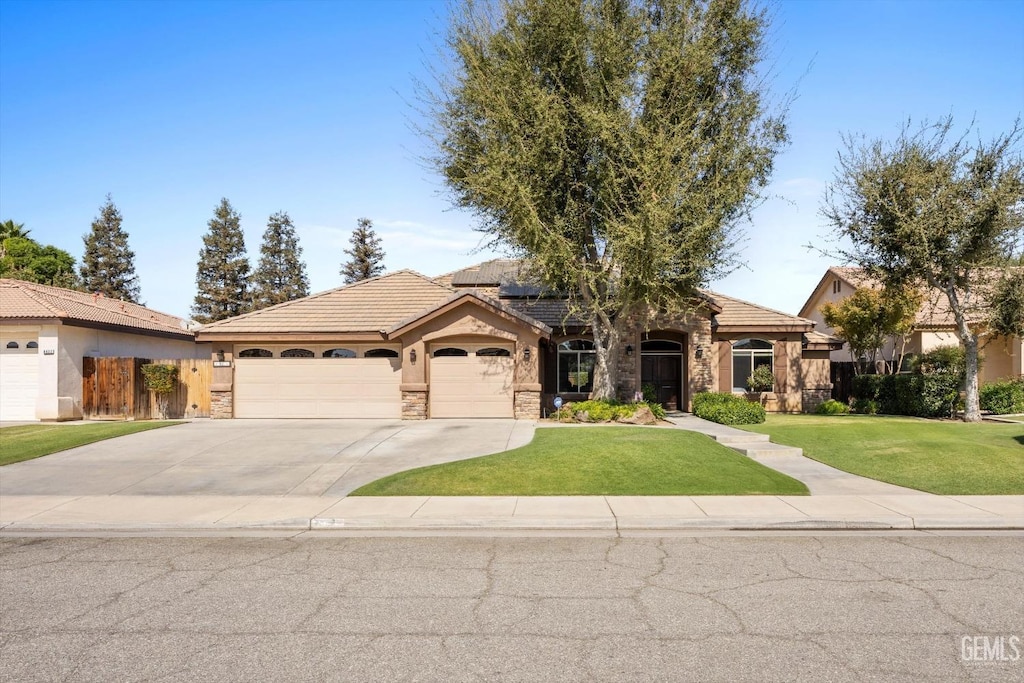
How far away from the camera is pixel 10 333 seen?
21.4 metres

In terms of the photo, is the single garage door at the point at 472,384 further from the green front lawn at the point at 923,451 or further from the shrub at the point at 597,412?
the green front lawn at the point at 923,451

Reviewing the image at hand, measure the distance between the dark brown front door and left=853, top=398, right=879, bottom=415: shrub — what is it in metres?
6.72

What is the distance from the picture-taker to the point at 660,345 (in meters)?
25.0

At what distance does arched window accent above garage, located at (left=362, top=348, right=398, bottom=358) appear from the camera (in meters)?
21.6

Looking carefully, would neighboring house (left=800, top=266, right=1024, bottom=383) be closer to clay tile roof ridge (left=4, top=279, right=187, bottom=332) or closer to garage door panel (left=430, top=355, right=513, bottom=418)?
garage door panel (left=430, top=355, right=513, bottom=418)

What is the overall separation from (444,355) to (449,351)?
0.21 meters

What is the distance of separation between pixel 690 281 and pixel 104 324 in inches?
768

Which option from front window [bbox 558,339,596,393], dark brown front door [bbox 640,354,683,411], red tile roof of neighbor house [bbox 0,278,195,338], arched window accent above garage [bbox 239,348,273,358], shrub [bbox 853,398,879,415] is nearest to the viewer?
red tile roof of neighbor house [bbox 0,278,195,338]

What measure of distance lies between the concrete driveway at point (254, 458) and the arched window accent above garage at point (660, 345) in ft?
26.0

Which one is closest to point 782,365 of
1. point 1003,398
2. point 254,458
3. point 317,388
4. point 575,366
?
point 1003,398

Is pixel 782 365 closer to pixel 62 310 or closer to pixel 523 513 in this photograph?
pixel 523 513

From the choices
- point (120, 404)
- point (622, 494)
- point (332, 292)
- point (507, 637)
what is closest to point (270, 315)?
point (332, 292)

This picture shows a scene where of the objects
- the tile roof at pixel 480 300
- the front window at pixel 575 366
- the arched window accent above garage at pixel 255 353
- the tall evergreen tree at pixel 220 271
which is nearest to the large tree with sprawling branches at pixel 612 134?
the tile roof at pixel 480 300
